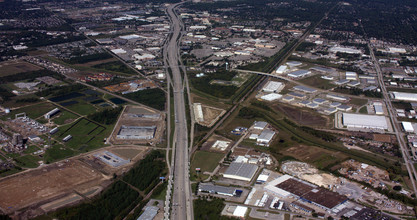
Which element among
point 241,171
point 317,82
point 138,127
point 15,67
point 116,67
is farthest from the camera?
point 116,67

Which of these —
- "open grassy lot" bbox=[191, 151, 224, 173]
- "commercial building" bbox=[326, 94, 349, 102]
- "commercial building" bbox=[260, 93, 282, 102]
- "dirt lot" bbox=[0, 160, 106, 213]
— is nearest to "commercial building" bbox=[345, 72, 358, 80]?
"commercial building" bbox=[326, 94, 349, 102]

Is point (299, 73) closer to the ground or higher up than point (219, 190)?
higher up

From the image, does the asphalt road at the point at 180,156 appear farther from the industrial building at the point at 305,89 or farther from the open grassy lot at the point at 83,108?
the industrial building at the point at 305,89

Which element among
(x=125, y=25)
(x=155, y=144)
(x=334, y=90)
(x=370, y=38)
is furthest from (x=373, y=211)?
(x=125, y=25)

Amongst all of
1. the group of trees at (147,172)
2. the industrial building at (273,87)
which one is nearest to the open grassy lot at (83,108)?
the group of trees at (147,172)

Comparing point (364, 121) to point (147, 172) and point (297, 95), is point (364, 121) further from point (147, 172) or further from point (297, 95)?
point (147, 172)

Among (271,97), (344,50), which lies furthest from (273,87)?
(344,50)
